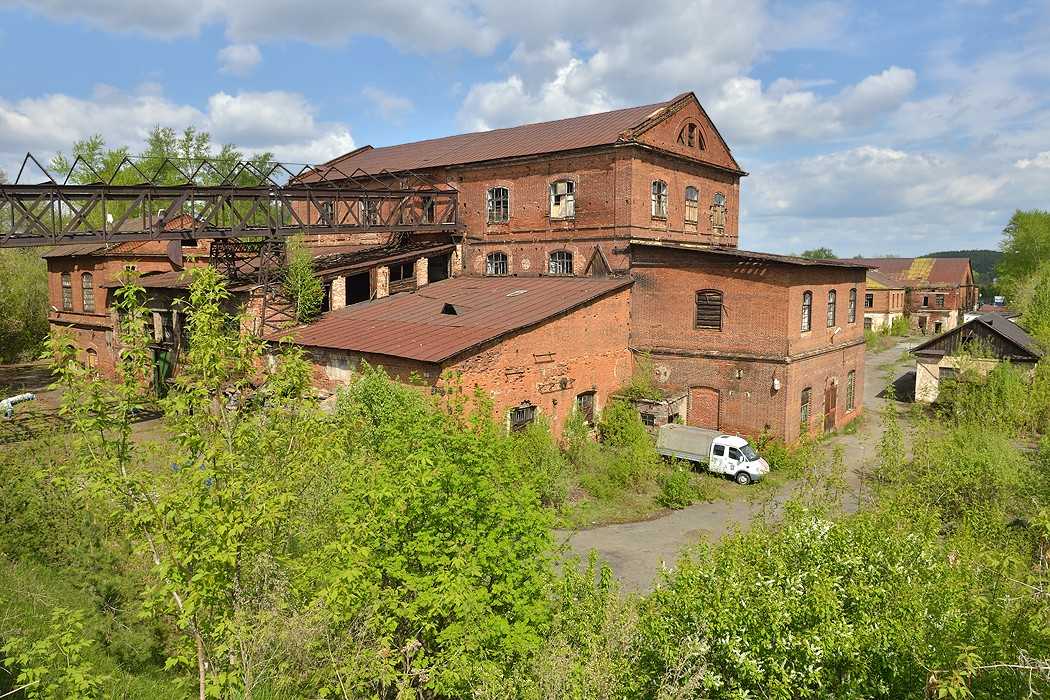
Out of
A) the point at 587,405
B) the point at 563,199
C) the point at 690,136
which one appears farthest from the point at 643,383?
the point at 690,136

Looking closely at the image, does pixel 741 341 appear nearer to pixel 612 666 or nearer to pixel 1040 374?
pixel 1040 374

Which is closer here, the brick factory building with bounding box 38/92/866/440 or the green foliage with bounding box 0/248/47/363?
the brick factory building with bounding box 38/92/866/440

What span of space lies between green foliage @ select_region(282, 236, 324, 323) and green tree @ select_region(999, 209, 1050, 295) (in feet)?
203

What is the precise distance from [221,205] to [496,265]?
31.6ft

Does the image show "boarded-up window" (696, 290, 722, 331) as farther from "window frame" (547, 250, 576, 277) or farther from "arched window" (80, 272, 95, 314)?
"arched window" (80, 272, 95, 314)

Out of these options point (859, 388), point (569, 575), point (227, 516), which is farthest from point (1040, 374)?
point (227, 516)

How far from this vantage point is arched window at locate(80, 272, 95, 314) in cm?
2666

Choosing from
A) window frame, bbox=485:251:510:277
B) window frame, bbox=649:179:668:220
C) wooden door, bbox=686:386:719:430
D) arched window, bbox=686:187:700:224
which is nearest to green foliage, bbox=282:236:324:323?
window frame, bbox=485:251:510:277

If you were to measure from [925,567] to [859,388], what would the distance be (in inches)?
804

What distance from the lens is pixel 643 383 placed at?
20031 mm

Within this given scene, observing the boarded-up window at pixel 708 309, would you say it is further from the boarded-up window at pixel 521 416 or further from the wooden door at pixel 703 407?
the boarded-up window at pixel 521 416

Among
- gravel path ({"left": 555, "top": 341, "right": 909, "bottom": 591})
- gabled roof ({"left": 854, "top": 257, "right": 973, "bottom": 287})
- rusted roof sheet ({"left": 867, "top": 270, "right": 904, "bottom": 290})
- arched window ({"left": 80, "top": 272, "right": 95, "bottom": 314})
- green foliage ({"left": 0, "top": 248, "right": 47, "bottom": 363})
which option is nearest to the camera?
gravel path ({"left": 555, "top": 341, "right": 909, "bottom": 591})

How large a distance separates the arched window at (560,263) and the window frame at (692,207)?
4.78 meters

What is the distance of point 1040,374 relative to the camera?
Result: 2328cm
